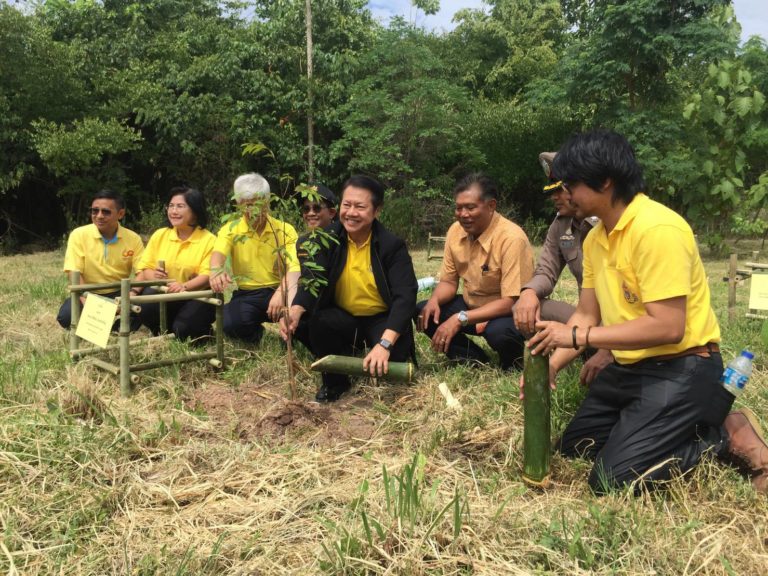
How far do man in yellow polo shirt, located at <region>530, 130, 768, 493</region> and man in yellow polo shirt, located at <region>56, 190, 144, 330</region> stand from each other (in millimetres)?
3289

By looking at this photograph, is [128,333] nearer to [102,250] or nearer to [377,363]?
[102,250]

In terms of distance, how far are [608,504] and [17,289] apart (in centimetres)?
688

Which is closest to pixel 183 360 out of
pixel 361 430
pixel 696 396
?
pixel 361 430

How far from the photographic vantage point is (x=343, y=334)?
373cm

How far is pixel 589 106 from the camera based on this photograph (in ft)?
49.3

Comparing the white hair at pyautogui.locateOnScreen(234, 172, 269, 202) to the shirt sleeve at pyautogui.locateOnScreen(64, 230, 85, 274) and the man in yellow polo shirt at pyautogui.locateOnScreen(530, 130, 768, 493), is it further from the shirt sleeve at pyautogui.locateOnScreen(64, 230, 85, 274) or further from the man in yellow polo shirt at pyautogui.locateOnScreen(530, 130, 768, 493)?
the man in yellow polo shirt at pyautogui.locateOnScreen(530, 130, 768, 493)

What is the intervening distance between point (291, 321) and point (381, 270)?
589mm

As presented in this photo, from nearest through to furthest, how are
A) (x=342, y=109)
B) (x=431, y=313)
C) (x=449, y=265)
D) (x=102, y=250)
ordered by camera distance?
(x=431, y=313) → (x=449, y=265) → (x=102, y=250) → (x=342, y=109)

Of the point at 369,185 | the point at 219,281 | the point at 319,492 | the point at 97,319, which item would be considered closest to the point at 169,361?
the point at 97,319

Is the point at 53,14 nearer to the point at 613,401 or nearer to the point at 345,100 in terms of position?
the point at 345,100

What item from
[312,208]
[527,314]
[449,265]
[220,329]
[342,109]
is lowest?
[220,329]

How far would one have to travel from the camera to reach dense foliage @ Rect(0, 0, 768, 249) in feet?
39.1

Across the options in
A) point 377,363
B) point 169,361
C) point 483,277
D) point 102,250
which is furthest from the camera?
point 102,250

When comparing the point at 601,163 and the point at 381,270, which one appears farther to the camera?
the point at 381,270
